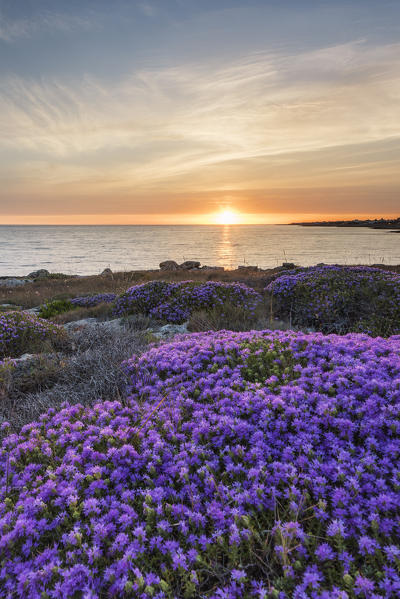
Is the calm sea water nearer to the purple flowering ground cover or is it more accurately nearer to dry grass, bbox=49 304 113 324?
dry grass, bbox=49 304 113 324

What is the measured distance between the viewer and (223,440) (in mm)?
2934

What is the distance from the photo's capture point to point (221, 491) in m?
2.35

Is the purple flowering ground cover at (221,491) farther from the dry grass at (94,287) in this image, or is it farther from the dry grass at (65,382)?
the dry grass at (94,287)

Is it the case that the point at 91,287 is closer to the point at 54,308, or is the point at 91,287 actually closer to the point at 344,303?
the point at 54,308

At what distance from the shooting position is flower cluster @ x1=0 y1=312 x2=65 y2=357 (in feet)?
26.8

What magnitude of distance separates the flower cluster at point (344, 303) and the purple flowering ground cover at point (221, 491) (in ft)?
15.9

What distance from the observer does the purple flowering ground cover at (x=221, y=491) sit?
6.12ft

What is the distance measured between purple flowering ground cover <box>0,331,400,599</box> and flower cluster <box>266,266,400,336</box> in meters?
4.85

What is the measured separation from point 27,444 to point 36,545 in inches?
46.8

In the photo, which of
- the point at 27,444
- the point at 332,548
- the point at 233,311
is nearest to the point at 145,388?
the point at 27,444

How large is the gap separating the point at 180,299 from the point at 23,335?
4.94 meters

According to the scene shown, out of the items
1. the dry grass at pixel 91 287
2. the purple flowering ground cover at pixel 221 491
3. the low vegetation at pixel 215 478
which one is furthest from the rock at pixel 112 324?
the dry grass at pixel 91 287

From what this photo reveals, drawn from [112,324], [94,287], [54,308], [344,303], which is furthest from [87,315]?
[94,287]

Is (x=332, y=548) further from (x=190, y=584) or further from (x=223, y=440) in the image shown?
(x=223, y=440)
